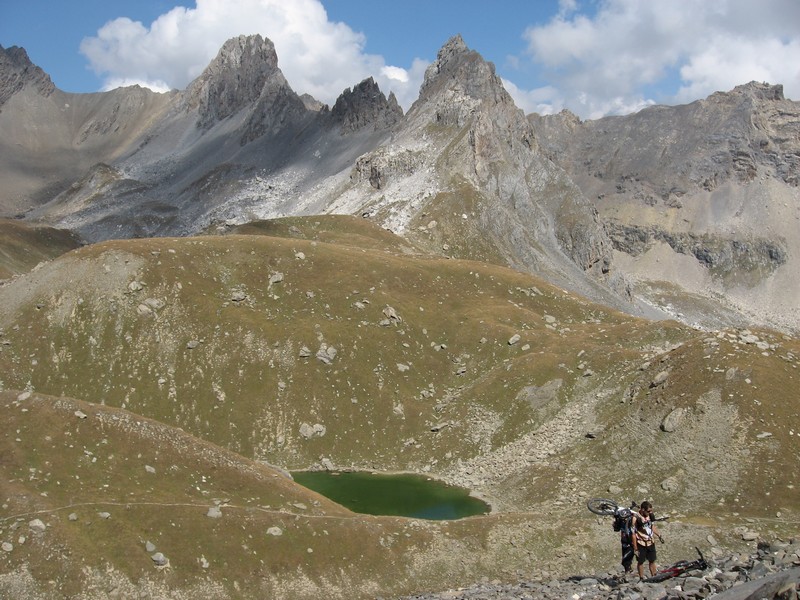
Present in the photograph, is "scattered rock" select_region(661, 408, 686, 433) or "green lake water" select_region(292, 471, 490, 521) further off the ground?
"scattered rock" select_region(661, 408, 686, 433)

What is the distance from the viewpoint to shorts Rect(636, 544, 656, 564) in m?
32.5

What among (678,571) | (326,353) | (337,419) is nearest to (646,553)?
(678,571)

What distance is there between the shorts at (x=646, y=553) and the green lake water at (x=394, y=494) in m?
29.3

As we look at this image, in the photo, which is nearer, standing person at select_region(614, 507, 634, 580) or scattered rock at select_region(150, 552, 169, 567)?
standing person at select_region(614, 507, 634, 580)

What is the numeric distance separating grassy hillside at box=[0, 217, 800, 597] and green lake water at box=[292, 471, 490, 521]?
2209 millimetres

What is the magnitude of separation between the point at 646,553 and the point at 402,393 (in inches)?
2016

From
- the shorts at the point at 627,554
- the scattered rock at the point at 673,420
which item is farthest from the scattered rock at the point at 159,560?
the scattered rock at the point at 673,420

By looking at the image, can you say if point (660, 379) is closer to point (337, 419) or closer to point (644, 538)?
point (337, 419)

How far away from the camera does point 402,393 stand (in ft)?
271

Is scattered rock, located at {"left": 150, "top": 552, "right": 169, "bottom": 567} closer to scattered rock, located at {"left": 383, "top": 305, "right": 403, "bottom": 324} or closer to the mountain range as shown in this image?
the mountain range

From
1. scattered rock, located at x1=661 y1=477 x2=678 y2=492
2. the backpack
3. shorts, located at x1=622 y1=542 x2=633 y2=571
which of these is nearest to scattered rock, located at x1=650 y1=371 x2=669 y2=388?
scattered rock, located at x1=661 y1=477 x2=678 y2=492

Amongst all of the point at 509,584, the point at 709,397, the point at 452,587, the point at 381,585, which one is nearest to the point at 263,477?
the point at 381,585

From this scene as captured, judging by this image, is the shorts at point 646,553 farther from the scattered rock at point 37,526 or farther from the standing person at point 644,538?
the scattered rock at point 37,526

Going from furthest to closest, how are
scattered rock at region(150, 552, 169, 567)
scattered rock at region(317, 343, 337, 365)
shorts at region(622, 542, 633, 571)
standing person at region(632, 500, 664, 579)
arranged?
scattered rock at region(317, 343, 337, 365), scattered rock at region(150, 552, 169, 567), shorts at region(622, 542, 633, 571), standing person at region(632, 500, 664, 579)
